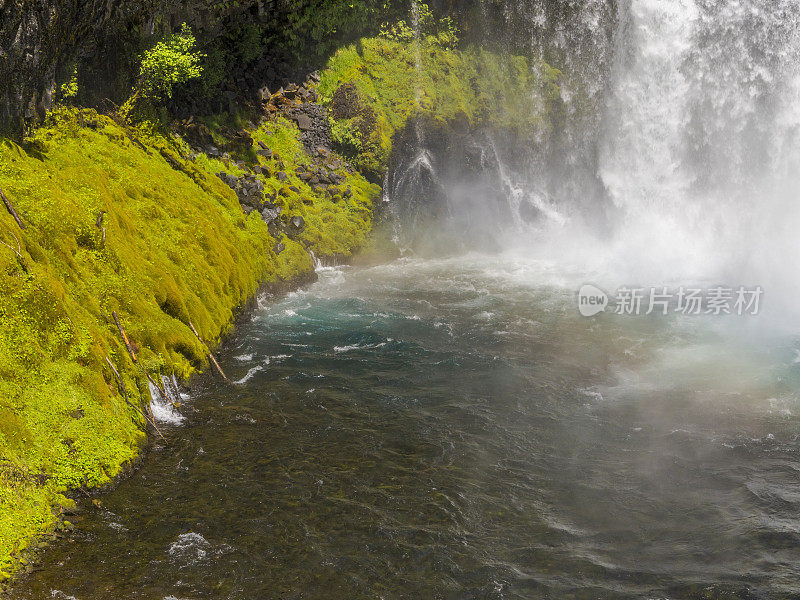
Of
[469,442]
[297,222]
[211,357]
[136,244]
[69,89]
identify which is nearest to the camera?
[469,442]

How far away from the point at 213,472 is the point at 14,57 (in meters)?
9.67

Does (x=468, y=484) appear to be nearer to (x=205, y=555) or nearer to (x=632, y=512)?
(x=632, y=512)

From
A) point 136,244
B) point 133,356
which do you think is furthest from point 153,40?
point 133,356

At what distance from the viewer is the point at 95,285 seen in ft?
39.7

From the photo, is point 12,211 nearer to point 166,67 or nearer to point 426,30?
point 166,67

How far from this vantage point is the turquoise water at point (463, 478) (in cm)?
814

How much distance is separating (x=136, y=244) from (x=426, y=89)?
61.4 feet

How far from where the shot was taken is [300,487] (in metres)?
9.95

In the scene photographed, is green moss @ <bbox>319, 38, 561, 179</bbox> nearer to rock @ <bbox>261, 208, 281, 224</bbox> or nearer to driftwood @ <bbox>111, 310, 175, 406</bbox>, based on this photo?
rock @ <bbox>261, 208, 281, 224</bbox>

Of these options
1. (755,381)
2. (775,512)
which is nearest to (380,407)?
(775,512)

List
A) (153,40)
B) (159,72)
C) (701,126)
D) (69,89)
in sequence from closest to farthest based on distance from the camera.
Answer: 1. (69,89)
2. (159,72)
3. (153,40)
4. (701,126)

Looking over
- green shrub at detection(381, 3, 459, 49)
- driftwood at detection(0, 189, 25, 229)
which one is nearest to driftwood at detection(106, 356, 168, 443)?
driftwood at detection(0, 189, 25, 229)

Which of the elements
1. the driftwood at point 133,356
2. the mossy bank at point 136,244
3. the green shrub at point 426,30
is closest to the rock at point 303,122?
the mossy bank at point 136,244

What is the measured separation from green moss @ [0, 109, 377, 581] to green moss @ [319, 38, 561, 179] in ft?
28.3
